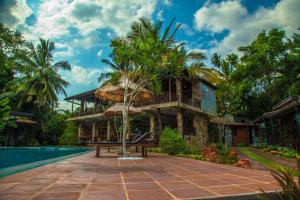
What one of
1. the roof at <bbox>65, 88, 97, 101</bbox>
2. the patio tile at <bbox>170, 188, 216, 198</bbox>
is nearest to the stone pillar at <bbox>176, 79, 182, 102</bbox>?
the roof at <bbox>65, 88, 97, 101</bbox>

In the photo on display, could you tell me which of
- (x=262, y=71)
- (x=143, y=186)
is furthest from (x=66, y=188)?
(x=262, y=71)

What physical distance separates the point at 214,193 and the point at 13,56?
628cm

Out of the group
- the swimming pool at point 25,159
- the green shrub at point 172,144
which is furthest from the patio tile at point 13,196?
the green shrub at point 172,144

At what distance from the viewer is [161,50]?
7.23 meters

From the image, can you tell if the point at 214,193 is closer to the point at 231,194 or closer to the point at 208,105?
the point at 231,194

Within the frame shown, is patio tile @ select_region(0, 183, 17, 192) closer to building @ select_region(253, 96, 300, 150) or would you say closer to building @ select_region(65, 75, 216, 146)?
building @ select_region(65, 75, 216, 146)

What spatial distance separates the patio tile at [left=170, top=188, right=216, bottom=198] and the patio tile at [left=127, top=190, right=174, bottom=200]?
0.12m

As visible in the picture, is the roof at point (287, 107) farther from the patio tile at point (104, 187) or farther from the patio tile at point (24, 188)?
the patio tile at point (24, 188)

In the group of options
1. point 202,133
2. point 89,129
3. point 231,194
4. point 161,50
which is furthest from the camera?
point 89,129

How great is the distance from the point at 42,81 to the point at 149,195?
23495 millimetres

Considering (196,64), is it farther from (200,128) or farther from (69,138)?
(69,138)

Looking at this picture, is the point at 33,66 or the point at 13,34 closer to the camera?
the point at 13,34

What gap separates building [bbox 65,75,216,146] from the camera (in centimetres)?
1570

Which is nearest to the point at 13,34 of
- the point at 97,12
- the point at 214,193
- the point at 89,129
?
the point at 97,12
